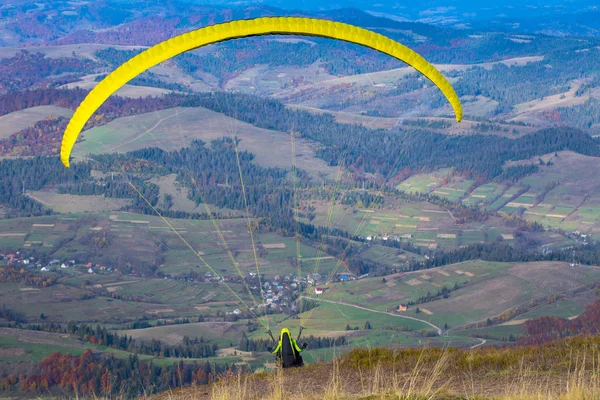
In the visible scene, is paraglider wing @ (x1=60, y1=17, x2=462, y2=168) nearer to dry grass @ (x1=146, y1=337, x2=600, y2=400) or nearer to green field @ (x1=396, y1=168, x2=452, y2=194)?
dry grass @ (x1=146, y1=337, x2=600, y2=400)

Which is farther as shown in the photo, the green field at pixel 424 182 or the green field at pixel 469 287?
the green field at pixel 424 182

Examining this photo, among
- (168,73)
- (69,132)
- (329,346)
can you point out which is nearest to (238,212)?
(329,346)

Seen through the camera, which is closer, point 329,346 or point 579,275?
point 329,346

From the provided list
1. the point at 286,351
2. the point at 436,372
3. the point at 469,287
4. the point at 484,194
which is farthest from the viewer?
the point at 484,194

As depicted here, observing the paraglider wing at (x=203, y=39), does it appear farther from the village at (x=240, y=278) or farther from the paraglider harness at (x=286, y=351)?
the village at (x=240, y=278)

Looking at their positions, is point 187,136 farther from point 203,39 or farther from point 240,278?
point 203,39

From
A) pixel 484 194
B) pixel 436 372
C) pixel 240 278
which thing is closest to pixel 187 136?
pixel 484 194

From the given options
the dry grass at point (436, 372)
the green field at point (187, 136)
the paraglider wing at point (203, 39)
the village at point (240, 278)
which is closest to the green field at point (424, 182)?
the green field at point (187, 136)

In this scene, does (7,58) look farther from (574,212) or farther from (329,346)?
(329,346)
